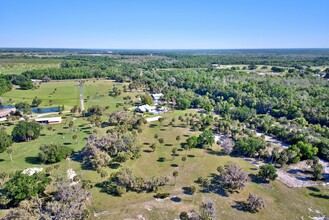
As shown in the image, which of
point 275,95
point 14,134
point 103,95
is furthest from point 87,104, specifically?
point 275,95

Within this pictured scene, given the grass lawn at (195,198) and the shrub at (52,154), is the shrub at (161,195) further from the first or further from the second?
the shrub at (52,154)

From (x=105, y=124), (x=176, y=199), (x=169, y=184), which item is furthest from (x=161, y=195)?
(x=105, y=124)

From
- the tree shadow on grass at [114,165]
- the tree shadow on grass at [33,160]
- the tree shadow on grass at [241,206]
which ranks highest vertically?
the tree shadow on grass at [33,160]

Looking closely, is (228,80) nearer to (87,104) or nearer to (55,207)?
(87,104)

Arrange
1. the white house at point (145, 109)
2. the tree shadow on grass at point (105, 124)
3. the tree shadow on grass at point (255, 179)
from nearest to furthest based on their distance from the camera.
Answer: the tree shadow on grass at point (255, 179) < the tree shadow on grass at point (105, 124) < the white house at point (145, 109)

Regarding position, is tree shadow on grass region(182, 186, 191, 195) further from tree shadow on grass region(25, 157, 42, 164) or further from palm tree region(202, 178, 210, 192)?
tree shadow on grass region(25, 157, 42, 164)

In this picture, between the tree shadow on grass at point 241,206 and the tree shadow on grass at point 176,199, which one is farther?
the tree shadow on grass at point 176,199

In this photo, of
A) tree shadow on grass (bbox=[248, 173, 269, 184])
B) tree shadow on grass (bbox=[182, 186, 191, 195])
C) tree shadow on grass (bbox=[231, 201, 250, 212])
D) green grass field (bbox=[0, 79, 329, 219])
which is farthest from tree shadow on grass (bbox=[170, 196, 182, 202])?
tree shadow on grass (bbox=[248, 173, 269, 184])

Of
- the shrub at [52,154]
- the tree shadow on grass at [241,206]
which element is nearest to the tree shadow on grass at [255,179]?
the tree shadow on grass at [241,206]
